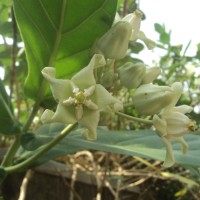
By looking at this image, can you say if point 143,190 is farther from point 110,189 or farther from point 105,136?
point 105,136

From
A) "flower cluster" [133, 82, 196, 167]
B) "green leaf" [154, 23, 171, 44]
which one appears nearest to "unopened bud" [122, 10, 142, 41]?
"flower cluster" [133, 82, 196, 167]

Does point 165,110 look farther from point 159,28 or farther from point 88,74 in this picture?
point 159,28

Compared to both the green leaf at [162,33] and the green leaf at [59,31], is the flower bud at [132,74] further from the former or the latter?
the green leaf at [162,33]

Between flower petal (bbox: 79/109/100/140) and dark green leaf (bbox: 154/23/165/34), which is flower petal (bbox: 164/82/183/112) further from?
dark green leaf (bbox: 154/23/165/34)

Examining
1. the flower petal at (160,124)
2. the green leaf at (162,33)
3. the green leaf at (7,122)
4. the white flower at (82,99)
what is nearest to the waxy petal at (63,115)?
the white flower at (82,99)

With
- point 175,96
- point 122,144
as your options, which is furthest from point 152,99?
point 122,144

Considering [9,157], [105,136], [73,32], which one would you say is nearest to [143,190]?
[105,136]
